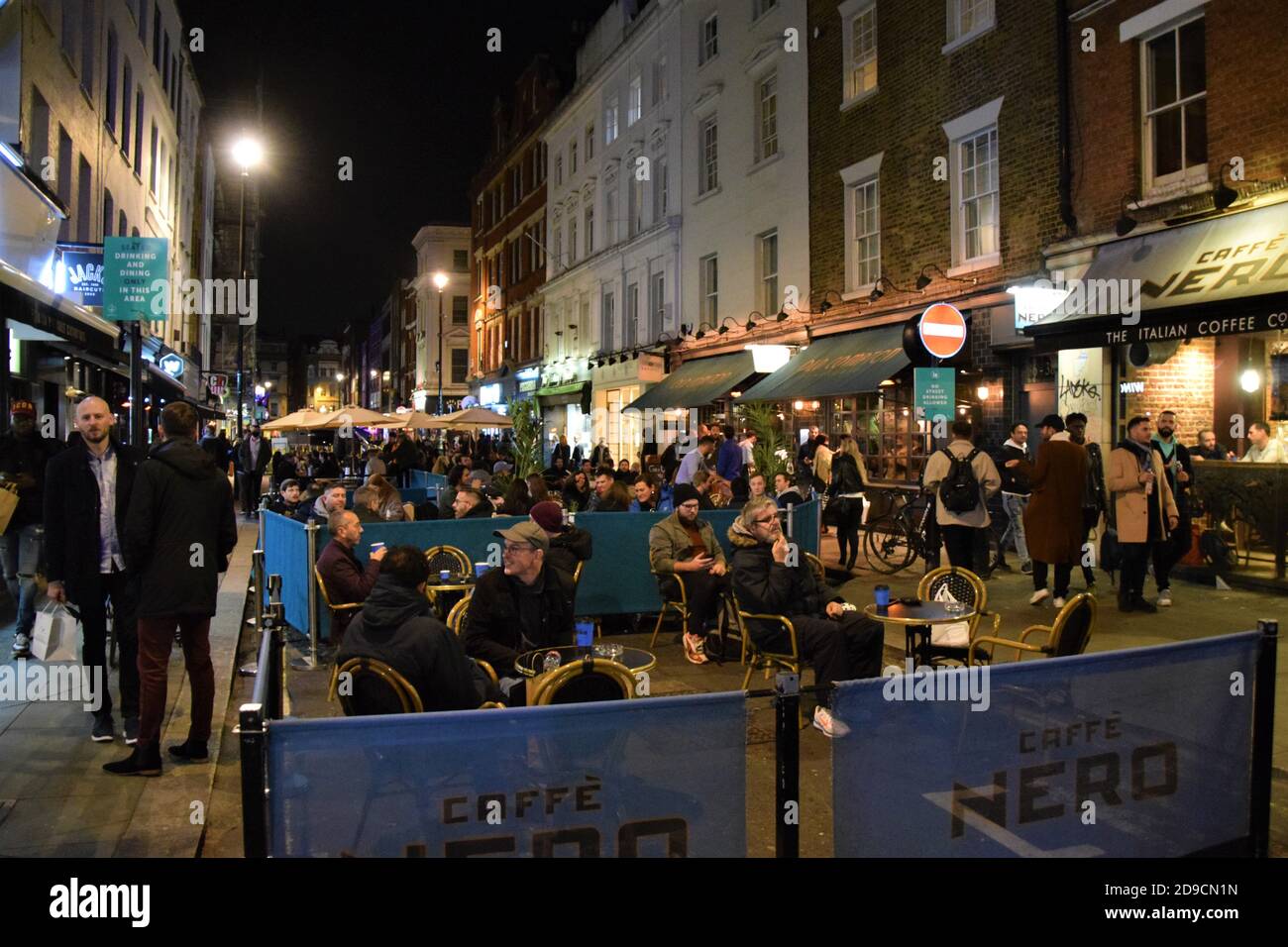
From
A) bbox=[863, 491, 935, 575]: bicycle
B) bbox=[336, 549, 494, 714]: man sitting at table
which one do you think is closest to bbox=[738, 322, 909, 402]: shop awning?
bbox=[863, 491, 935, 575]: bicycle

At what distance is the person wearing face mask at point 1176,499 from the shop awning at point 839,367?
5.06 metres

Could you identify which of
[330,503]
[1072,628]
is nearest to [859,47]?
[330,503]

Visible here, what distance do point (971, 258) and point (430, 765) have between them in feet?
47.5

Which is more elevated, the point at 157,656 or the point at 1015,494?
the point at 1015,494

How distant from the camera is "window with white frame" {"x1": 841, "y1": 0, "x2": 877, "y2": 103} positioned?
18.0 m

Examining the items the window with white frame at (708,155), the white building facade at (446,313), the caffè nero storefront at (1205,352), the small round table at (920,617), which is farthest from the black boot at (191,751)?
the white building facade at (446,313)

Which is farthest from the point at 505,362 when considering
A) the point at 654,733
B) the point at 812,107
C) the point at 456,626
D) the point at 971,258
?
the point at 654,733

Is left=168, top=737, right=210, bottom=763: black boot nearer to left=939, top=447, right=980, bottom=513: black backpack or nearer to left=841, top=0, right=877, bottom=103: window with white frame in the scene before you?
left=939, top=447, right=980, bottom=513: black backpack

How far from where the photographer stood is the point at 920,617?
20.8ft

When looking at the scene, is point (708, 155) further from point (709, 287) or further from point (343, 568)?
point (343, 568)

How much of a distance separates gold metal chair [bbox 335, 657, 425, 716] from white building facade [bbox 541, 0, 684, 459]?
2242cm

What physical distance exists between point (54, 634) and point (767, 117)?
1928 centimetres

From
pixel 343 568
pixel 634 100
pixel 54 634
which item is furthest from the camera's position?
pixel 634 100

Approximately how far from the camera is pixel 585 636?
5.33m
